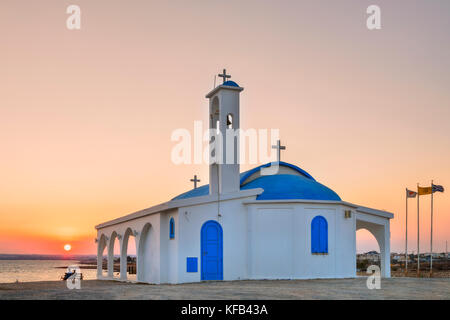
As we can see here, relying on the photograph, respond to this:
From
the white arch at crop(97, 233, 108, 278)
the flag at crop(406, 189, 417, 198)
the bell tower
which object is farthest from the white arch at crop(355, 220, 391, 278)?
the white arch at crop(97, 233, 108, 278)

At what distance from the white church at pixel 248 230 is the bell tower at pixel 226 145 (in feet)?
0.13

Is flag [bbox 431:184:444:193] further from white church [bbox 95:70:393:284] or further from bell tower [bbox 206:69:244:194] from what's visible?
bell tower [bbox 206:69:244:194]

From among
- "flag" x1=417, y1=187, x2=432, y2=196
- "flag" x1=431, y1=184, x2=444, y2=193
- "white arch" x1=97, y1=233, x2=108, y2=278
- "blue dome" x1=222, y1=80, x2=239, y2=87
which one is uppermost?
"blue dome" x1=222, y1=80, x2=239, y2=87

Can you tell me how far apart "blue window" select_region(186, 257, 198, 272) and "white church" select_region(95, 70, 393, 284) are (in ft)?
0.12

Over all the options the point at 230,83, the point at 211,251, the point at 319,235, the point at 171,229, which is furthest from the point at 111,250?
the point at 319,235

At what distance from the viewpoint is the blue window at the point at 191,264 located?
2358cm

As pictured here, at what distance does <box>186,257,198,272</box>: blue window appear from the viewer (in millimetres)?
23578

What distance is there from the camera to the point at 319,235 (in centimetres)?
2492

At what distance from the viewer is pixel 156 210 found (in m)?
24.9

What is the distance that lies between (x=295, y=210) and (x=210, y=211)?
133 inches

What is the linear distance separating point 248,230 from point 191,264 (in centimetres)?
270

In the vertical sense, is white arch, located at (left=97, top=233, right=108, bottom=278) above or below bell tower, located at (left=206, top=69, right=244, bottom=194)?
below
